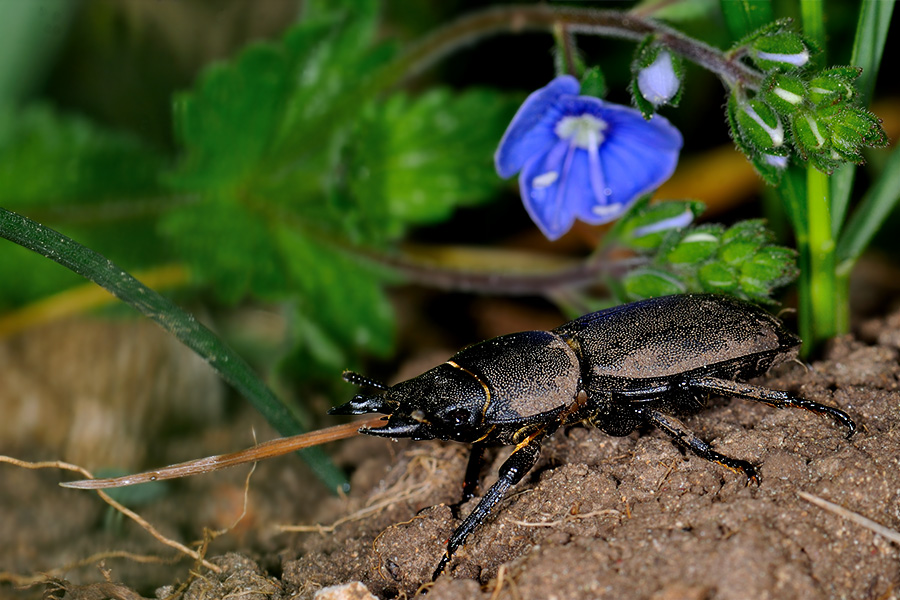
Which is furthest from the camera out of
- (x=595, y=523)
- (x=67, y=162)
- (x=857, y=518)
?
(x=67, y=162)

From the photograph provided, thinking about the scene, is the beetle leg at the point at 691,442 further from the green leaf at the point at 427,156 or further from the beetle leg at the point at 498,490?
the green leaf at the point at 427,156

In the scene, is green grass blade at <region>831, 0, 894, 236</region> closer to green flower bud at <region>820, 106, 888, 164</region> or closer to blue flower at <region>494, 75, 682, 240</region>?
green flower bud at <region>820, 106, 888, 164</region>

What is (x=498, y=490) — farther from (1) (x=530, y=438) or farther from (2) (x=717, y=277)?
(2) (x=717, y=277)

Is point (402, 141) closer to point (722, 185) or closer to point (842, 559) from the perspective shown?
point (722, 185)

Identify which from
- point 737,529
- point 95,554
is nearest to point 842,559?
point 737,529

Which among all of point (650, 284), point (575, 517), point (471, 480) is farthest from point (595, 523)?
point (650, 284)

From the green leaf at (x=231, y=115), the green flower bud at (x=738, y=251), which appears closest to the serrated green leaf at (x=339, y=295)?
the green leaf at (x=231, y=115)

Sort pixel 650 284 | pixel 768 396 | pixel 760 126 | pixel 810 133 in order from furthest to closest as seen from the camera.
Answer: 1. pixel 650 284
2. pixel 760 126
3. pixel 810 133
4. pixel 768 396
